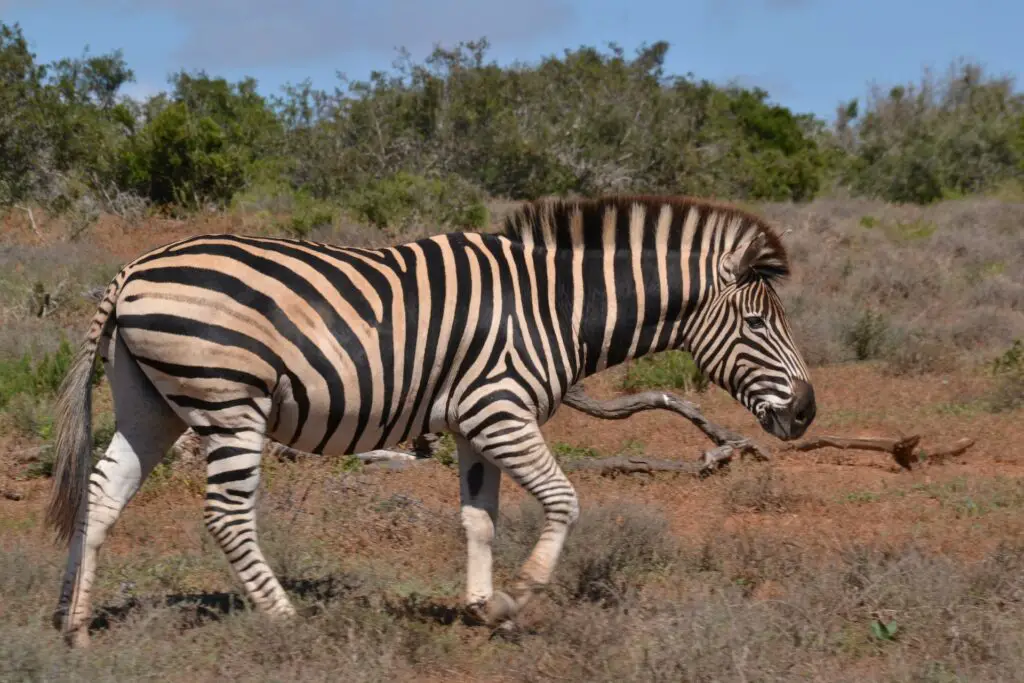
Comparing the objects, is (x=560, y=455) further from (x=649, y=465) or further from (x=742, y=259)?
(x=742, y=259)

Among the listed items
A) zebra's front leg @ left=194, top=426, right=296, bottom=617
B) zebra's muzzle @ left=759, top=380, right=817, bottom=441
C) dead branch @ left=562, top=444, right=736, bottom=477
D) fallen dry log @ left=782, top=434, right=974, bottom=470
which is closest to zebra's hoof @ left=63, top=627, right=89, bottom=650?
zebra's front leg @ left=194, top=426, right=296, bottom=617

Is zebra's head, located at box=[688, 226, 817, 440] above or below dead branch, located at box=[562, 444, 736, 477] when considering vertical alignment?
above

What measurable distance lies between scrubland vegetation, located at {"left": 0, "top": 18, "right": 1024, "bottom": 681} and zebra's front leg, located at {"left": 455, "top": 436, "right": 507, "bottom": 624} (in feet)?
0.70

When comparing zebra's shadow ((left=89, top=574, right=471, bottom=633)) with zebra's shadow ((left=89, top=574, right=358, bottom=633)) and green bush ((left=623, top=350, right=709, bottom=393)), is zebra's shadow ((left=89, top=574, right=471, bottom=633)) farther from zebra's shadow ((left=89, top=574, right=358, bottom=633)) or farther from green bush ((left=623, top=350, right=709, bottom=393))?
green bush ((left=623, top=350, right=709, bottom=393))

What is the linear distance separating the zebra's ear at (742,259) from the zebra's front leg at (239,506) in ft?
7.98

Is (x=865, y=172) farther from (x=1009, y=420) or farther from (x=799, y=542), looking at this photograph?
(x=799, y=542)

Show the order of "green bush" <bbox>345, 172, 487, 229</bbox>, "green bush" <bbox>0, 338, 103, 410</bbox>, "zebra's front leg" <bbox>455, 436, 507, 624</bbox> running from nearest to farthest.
A: "zebra's front leg" <bbox>455, 436, 507, 624</bbox> < "green bush" <bbox>0, 338, 103, 410</bbox> < "green bush" <bbox>345, 172, 487, 229</bbox>

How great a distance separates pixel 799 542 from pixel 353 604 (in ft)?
9.79

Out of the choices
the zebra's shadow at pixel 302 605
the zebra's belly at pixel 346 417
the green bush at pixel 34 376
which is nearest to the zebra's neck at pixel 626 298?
the zebra's belly at pixel 346 417

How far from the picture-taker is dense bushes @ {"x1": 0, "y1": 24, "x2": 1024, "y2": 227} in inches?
813

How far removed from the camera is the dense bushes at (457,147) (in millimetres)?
20656

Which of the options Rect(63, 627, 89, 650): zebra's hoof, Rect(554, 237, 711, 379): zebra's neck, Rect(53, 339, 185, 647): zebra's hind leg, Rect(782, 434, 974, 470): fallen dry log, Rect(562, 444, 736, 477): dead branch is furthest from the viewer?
Rect(782, 434, 974, 470): fallen dry log

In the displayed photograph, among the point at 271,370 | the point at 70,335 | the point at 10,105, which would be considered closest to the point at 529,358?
the point at 271,370

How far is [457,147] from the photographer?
25734 mm
